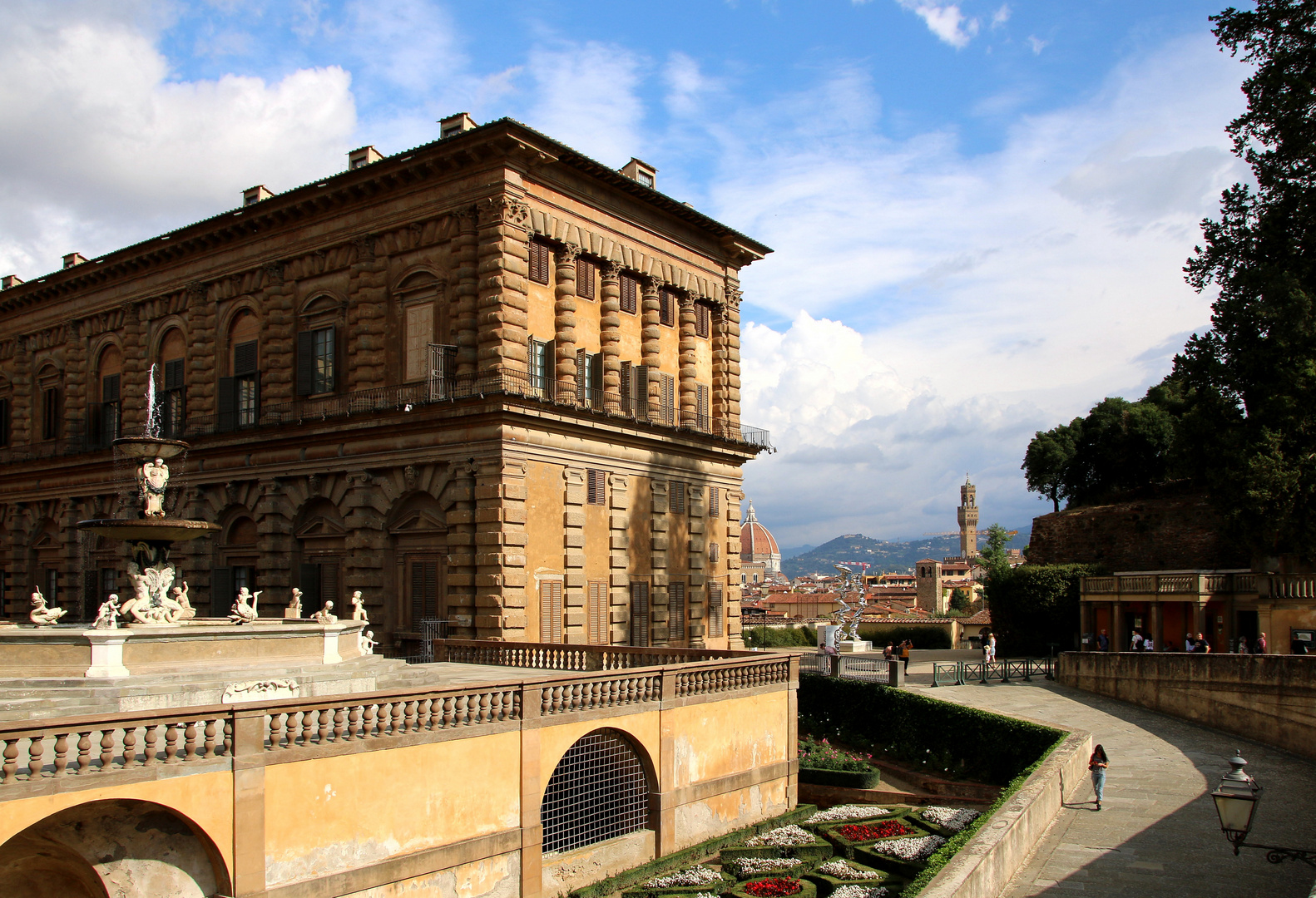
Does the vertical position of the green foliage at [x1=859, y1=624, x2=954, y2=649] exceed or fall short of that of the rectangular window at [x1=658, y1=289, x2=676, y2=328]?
it falls short

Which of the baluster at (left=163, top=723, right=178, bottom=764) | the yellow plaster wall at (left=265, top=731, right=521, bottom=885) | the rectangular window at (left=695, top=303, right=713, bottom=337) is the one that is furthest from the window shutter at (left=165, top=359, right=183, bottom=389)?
the baluster at (left=163, top=723, right=178, bottom=764)

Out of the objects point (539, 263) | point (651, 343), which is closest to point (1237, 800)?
point (539, 263)

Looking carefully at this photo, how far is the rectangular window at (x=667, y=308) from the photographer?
3484 centimetres

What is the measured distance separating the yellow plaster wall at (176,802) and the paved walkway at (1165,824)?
399 inches

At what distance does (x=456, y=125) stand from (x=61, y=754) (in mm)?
22648

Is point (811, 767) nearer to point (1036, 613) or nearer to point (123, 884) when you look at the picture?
point (123, 884)

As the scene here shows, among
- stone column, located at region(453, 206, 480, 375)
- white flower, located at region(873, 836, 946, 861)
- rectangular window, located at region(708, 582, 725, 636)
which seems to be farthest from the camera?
rectangular window, located at region(708, 582, 725, 636)

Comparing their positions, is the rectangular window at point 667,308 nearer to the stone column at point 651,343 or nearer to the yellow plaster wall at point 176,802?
the stone column at point 651,343

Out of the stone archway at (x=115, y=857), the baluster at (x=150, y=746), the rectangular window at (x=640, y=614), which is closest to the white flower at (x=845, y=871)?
the stone archway at (x=115, y=857)

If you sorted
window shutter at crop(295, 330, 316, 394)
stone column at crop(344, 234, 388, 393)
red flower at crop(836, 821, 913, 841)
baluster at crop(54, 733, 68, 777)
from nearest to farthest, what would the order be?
baluster at crop(54, 733, 68, 777) → red flower at crop(836, 821, 913, 841) → stone column at crop(344, 234, 388, 393) → window shutter at crop(295, 330, 316, 394)

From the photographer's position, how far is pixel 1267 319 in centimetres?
3092

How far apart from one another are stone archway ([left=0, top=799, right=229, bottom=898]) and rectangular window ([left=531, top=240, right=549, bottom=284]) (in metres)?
19.8

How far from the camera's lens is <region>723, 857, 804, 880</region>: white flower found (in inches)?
715

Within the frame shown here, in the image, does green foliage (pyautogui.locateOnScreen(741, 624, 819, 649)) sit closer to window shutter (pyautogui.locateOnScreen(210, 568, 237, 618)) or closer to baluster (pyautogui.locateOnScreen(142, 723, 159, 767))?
window shutter (pyautogui.locateOnScreen(210, 568, 237, 618))
